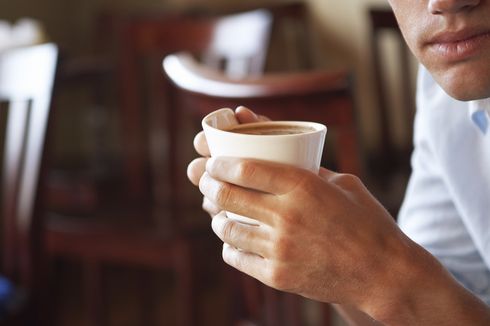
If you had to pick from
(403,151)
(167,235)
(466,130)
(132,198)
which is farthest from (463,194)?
(403,151)

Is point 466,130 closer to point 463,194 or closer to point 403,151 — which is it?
point 463,194

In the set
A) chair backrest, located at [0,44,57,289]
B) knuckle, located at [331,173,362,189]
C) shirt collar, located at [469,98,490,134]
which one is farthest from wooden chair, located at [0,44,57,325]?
knuckle, located at [331,173,362,189]

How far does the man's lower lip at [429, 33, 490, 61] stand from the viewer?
2.33 ft

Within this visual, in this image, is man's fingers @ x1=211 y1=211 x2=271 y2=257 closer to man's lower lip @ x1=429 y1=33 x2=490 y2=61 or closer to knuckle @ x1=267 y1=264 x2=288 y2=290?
knuckle @ x1=267 y1=264 x2=288 y2=290

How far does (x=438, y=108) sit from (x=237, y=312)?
445 mm

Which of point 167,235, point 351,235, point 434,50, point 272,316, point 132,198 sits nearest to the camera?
point 351,235

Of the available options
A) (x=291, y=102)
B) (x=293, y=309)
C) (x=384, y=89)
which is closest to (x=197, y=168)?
(x=291, y=102)

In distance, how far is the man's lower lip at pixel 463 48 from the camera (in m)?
0.71

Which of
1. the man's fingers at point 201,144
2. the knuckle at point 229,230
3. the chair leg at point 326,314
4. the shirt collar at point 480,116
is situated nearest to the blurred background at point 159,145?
the chair leg at point 326,314

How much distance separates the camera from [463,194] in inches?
38.6

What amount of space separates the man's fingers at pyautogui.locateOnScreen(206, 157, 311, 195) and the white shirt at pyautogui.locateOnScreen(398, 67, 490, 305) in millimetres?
405

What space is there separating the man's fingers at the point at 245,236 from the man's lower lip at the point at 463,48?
0.80 feet

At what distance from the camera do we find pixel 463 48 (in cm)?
71

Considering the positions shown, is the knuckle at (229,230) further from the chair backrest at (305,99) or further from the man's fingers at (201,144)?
the chair backrest at (305,99)
